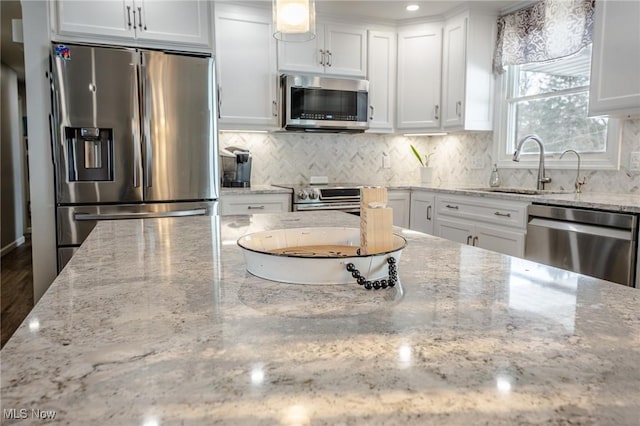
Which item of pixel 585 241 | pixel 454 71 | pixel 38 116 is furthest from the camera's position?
pixel 454 71

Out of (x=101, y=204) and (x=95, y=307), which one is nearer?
(x=95, y=307)

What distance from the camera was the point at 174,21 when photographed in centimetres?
308

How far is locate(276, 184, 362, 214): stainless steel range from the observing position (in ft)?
11.3

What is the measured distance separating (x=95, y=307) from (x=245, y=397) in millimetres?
407

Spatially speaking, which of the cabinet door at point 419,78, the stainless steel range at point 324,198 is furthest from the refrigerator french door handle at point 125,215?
the cabinet door at point 419,78

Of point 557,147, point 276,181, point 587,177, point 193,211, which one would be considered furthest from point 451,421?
point 276,181

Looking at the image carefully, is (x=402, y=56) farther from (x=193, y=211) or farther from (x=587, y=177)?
(x=193, y=211)

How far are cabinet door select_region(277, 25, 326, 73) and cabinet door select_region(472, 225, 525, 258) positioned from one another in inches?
74.2

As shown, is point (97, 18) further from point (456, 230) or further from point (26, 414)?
point (26, 414)

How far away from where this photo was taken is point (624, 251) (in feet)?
7.15

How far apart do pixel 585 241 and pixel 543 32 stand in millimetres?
1767

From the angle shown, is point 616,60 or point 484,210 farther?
point 484,210

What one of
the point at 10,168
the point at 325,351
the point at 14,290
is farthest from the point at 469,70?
the point at 10,168

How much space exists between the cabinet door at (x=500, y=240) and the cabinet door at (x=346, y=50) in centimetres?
175
